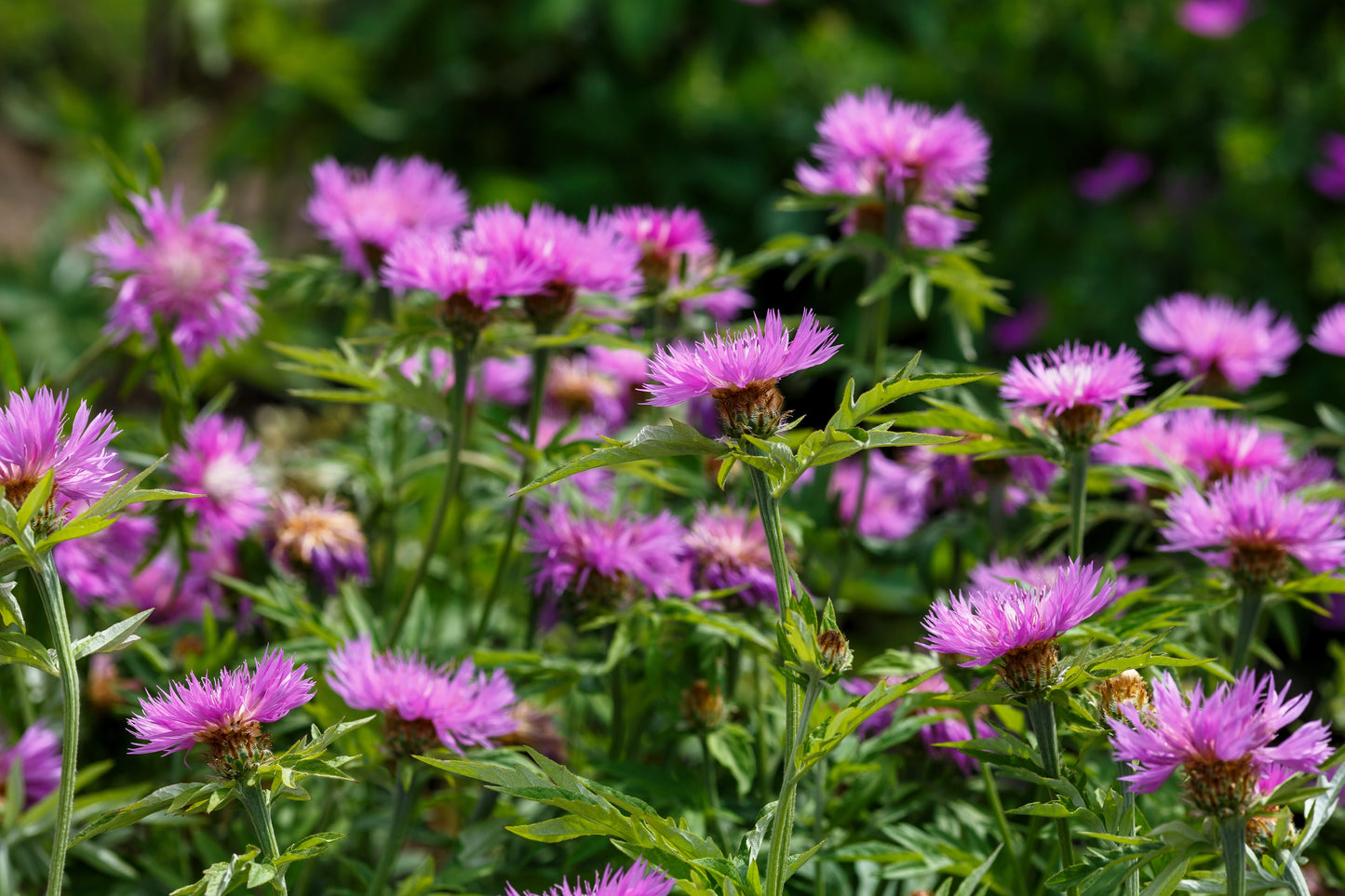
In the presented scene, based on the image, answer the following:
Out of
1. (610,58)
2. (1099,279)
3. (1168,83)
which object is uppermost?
(610,58)

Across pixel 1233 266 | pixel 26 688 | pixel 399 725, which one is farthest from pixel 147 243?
pixel 1233 266

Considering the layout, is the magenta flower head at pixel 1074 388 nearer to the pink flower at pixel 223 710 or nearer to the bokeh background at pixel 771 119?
the pink flower at pixel 223 710

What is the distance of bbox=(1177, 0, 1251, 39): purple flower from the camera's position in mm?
2963

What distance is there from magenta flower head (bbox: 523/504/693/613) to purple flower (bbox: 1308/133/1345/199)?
84.9 inches

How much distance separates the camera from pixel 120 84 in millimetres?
5074

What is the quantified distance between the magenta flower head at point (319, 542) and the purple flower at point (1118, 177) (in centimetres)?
228

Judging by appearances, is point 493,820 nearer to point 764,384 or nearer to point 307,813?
point 307,813

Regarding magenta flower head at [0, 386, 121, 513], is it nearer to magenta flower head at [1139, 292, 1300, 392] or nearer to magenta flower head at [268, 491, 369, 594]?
magenta flower head at [268, 491, 369, 594]

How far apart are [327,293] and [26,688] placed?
49cm

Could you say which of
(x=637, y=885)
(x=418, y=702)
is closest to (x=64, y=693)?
(x=418, y=702)

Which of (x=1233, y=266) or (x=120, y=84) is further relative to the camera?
(x=120, y=84)

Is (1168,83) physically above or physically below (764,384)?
above

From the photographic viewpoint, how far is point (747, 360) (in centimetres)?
75

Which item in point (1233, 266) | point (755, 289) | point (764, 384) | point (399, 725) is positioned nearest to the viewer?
point (764, 384)
